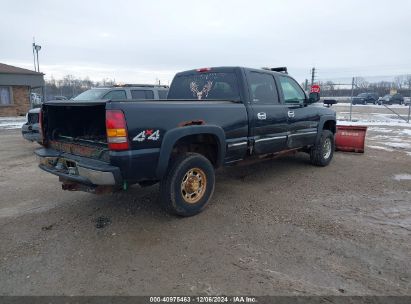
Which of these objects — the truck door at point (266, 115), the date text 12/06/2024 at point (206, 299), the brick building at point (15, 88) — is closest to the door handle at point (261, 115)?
the truck door at point (266, 115)

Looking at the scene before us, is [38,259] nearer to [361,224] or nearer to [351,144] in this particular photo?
[361,224]

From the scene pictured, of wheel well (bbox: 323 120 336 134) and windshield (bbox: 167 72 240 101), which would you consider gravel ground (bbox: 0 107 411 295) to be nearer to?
windshield (bbox: 167 72 240 101)

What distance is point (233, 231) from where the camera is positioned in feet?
12.9

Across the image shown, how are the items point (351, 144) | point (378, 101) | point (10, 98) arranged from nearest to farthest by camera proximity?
point (351, 144) → point (10, 98) → point (378, 101)

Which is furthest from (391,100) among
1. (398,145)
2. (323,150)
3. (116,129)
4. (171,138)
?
(116,129)

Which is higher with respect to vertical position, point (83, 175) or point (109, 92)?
point (109, 92)

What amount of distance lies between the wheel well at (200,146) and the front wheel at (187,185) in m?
0.16

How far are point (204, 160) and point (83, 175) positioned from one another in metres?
1.50

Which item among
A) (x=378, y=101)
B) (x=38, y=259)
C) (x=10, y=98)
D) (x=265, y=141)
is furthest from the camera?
(x=378, y=101)

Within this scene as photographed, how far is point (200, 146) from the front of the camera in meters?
4.69

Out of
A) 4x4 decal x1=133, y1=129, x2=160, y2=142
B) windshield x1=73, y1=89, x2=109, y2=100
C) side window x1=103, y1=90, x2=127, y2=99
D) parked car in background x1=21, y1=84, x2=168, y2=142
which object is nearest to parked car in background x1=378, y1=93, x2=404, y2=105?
parked car in background x1=21, y1=84, x2=168, y2=142

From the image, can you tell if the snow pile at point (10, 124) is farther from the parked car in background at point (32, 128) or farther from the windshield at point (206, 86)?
the windshield at point (206, 86)

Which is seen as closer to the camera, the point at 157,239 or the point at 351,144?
the point at 157,239

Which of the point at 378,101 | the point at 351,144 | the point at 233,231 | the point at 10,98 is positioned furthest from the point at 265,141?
the point at 378,101
